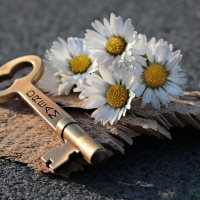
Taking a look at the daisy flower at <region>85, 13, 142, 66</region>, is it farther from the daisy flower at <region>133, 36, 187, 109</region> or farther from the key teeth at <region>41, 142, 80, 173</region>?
the key teeth at <region>41, 142, 80, 173</region>

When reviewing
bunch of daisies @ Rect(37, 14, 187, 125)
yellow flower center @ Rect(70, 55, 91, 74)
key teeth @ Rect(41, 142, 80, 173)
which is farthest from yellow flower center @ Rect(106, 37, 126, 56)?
key teeth @ Rect(41, 142, 80, 173)

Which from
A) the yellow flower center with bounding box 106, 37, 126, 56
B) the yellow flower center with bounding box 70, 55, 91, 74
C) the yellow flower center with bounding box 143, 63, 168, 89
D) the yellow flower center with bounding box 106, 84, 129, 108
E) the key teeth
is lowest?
the key teeth

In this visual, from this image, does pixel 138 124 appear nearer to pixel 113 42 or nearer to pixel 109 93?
pixel 109 93

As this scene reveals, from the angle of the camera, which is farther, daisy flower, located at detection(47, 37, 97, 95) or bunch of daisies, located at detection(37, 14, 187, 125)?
daisy flower, located at detection(47, 37, 97, 95)

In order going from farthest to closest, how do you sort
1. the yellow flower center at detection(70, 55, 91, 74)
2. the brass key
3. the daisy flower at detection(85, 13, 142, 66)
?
the yellow flower center at detection(70, 55, 91, 74), the daisy flower at detection(85, 13, 142, 66), the brass key

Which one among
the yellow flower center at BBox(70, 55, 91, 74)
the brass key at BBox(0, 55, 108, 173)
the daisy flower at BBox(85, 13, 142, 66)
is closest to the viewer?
the brass key at BBox(0, 55, 108, 173)

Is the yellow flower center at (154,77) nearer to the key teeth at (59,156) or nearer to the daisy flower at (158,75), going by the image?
the daisy flower at (158,75)
